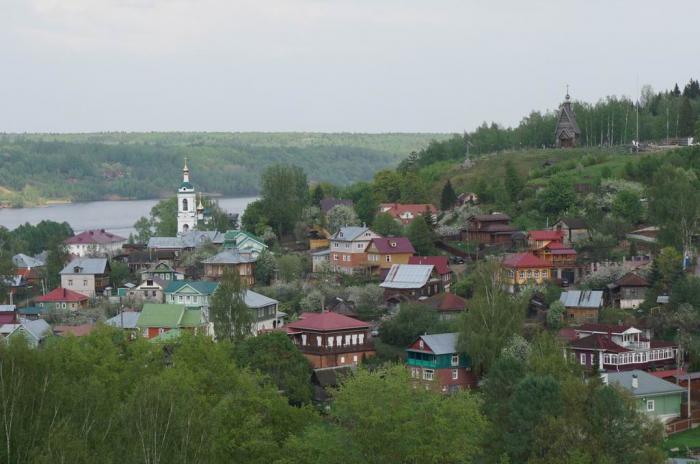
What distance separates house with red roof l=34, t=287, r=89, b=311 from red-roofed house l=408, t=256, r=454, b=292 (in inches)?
510

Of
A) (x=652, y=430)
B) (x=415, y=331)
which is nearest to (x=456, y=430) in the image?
(x=652, y=430)

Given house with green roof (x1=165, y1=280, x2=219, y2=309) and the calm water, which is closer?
house with green roof (x1=165, y1=280, x2=219, y2=309)

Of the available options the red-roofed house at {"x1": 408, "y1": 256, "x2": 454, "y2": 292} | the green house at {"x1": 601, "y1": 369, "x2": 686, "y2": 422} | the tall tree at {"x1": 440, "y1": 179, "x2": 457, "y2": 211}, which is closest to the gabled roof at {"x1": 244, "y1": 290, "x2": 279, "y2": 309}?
the red-roofed house at {"x1": 408, "y1": 256, "x2": 454, "y2": 292}

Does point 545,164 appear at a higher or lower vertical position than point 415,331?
higher

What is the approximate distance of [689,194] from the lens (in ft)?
152

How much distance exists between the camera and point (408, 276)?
48562mm

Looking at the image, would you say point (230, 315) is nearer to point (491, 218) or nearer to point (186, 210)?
point (491, 218)

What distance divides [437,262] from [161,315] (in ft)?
33.4

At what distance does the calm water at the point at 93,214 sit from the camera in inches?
4818

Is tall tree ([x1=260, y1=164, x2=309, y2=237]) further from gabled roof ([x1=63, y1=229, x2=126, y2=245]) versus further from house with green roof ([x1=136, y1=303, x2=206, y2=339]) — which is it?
house with green roof ([x1=136, y1=303, x2=206, y2=339])

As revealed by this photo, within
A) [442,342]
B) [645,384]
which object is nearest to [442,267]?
[442,342]

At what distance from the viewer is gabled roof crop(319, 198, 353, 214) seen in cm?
6384

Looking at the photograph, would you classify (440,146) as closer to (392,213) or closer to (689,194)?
(392,213)

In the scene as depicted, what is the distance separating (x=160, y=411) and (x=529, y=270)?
84.5 feet
